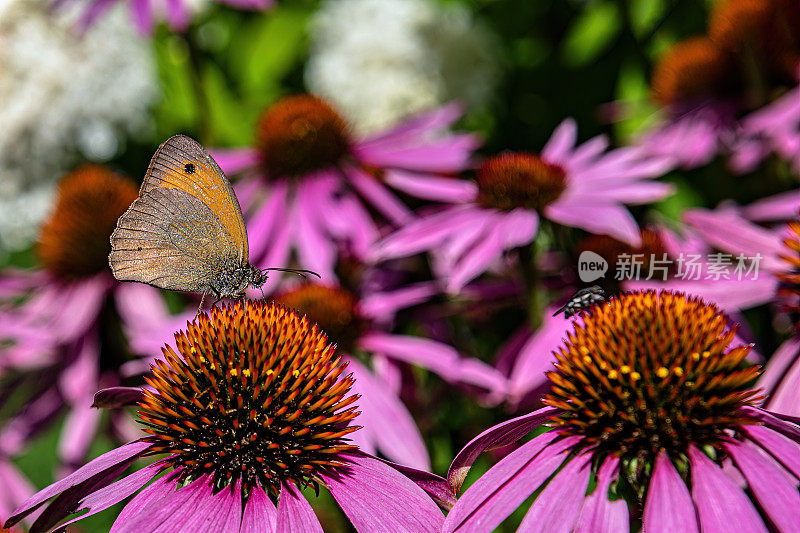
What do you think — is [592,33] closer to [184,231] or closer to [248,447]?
[184,231]

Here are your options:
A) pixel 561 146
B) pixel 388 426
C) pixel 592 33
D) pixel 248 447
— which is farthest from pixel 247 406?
pixel 592 33

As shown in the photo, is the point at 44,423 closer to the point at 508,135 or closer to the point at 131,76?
the point at 131,76

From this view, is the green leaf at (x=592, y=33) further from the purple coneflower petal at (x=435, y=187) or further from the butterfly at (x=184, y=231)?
the butterfly at (x=184, y=231)

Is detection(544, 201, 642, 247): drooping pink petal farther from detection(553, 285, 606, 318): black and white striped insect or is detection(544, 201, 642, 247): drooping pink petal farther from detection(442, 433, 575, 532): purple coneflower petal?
detection(442, 433, 575, 532): purple coneflower petal

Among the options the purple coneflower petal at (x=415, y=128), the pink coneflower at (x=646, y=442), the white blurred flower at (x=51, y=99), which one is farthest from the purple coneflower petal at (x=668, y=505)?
the white blurred flower at (x=51, y=99)

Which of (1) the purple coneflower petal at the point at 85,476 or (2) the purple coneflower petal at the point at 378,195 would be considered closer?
(1) the purple coneflower petal at the point at 85,476

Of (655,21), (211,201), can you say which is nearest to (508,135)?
(655,21)
